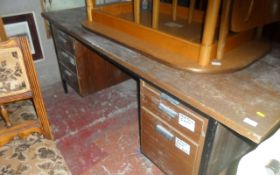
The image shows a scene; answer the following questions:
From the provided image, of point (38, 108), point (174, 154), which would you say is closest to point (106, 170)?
point (174, 154)

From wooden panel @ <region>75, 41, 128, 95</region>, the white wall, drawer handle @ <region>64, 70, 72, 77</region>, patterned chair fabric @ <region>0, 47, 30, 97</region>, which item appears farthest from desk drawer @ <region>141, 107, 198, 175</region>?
the white wall

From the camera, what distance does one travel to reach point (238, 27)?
97cm

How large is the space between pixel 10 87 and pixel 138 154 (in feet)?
3.06

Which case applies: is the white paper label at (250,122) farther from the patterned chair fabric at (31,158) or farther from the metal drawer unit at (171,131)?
the patterned chair fabric at (31,158)

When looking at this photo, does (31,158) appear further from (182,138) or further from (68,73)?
(68,73)

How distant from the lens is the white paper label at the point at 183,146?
1.10m

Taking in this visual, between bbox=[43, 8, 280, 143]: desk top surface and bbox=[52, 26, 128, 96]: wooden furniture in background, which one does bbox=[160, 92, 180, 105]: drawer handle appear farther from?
bbox=[52, 26, 128, 96]: wooden furniture in background

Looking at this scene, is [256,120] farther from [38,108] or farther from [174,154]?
[38,108]

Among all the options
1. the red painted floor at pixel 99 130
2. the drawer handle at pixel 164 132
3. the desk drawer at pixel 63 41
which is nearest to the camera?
the drawer handle at pixel 164 132

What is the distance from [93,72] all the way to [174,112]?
1136 millimetres

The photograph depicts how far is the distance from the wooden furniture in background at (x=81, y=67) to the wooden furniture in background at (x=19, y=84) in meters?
0.81

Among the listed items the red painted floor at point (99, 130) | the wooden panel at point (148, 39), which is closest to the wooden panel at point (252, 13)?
the wooden panel at point (148, 39)

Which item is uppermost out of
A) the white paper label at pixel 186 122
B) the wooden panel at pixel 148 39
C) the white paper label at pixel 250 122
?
the wooden panel at pixel 148 39

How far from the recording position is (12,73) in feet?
3.24
